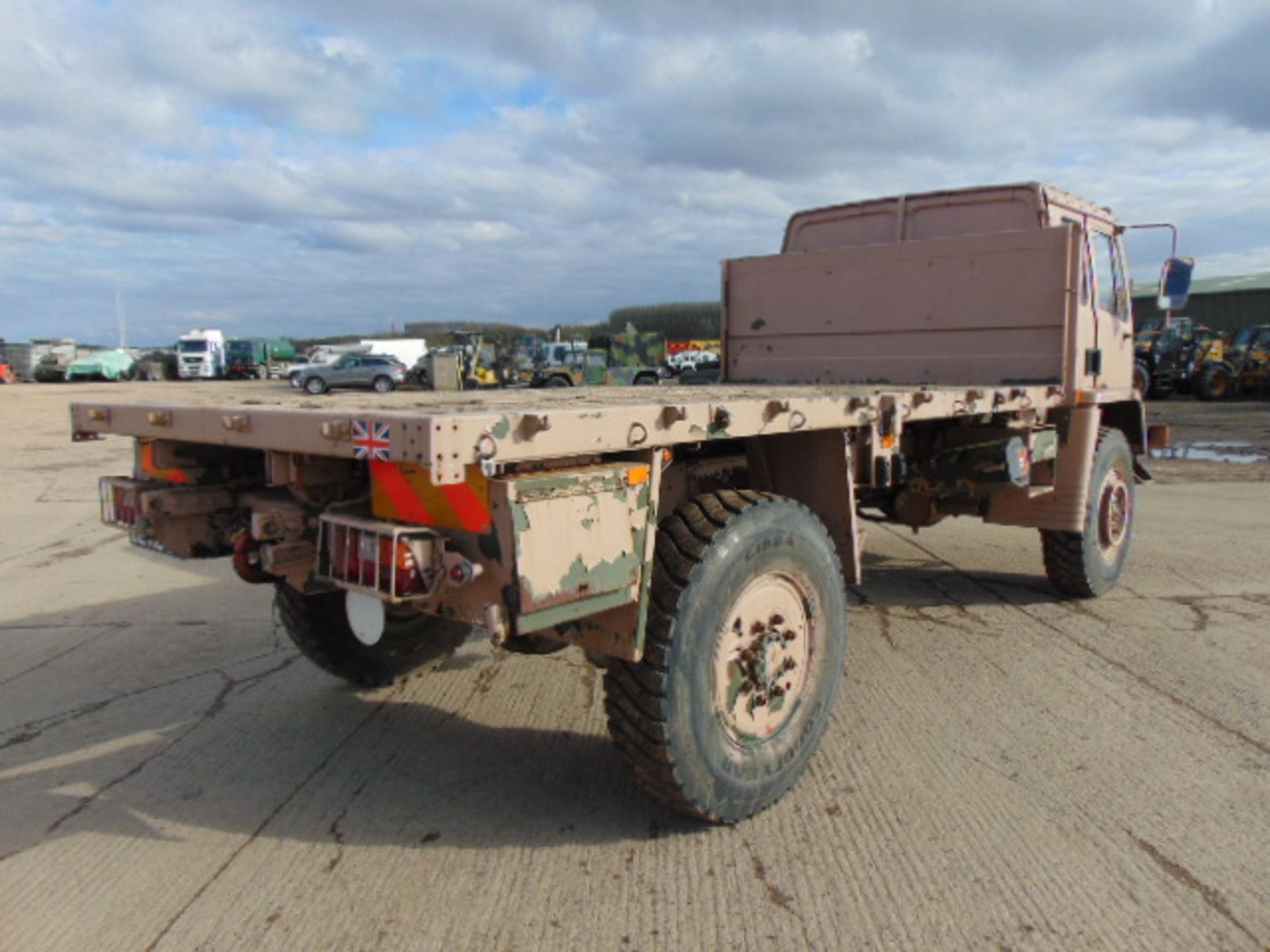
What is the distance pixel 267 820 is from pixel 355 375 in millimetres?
35205

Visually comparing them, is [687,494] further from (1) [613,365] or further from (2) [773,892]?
(1) [613,365]

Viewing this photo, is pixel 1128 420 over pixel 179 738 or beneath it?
over

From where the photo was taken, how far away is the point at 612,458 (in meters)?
2.76

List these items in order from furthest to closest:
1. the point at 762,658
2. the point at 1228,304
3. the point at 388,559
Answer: the point at 1228,304
the point at 762,658
the point at 388,559

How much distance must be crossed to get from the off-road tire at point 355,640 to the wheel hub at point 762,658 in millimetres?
1761

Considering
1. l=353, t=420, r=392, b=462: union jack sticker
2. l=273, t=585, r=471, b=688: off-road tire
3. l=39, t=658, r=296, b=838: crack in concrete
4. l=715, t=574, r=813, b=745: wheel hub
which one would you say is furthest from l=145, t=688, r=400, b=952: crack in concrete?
l=715, t=574, r=813, b=745: wheel hub

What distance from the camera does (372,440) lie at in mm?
2293

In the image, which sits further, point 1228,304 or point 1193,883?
point 1228,304

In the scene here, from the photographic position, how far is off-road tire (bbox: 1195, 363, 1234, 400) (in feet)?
81.3

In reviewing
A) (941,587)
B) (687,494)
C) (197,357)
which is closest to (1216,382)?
(941,587)

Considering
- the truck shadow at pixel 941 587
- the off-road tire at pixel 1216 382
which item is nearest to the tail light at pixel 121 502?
the truck shadow at pixel 941 587

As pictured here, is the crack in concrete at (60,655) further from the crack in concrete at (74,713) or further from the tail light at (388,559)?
the tail light at (388,559)

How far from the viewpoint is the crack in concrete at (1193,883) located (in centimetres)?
260

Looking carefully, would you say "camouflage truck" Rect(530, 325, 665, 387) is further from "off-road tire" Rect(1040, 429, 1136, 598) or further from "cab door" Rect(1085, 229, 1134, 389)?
"off-road tire" Rect(1040, 429, 1136, 598)
